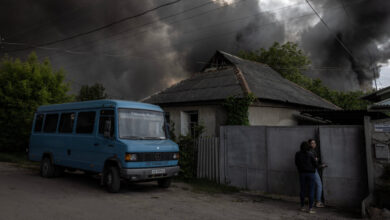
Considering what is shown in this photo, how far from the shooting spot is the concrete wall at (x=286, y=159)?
7.49 metres

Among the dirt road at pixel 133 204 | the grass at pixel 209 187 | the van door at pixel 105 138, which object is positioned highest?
the van door at pixel 105 138

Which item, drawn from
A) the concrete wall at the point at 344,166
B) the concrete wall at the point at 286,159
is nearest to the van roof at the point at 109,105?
the concrete wall at the point at 286,159

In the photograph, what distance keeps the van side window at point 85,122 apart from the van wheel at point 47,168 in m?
2.46

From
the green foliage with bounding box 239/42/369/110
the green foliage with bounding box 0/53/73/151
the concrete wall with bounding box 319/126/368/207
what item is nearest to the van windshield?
the concrete wall with bounding box 319/126/368/207

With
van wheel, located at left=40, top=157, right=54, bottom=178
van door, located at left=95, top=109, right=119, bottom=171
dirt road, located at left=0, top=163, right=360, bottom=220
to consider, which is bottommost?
dirt road, located at left=0, top=163, right=360, bottom=220

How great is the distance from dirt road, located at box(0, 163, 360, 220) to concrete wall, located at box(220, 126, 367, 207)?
66 cm

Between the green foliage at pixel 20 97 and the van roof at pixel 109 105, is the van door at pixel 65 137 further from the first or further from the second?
the green foliage at pixel 20 97

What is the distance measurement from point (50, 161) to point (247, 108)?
8645 mm

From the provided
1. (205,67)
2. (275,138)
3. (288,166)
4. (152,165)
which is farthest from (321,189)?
(205,67)

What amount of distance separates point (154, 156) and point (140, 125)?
1.20 metres

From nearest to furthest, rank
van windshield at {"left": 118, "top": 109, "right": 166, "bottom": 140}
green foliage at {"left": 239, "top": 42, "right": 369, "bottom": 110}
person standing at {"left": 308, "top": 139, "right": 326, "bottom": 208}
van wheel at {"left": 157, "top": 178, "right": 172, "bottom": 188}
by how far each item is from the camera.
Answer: person standing at {"left": 308, "top": 139, "right": 326, "bottom": 208}
van windshield at {"left": 118, "top": 109, "right": 166, "bottom": 140}
van wheel at {"left": 157, "top": 178, "right": 172, "bottom": 188}
green foliage at {"left": 239, "top": 42, "right": 369, "bottom": 110}

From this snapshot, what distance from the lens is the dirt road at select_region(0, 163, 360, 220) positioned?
6.29 m

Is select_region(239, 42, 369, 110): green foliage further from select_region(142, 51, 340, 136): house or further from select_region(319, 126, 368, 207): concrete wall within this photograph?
select_region(319, 126, 368, 207): concrete wall

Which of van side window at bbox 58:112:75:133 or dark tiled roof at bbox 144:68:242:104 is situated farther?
dark tiled roof at bbox 144:68:242:104
